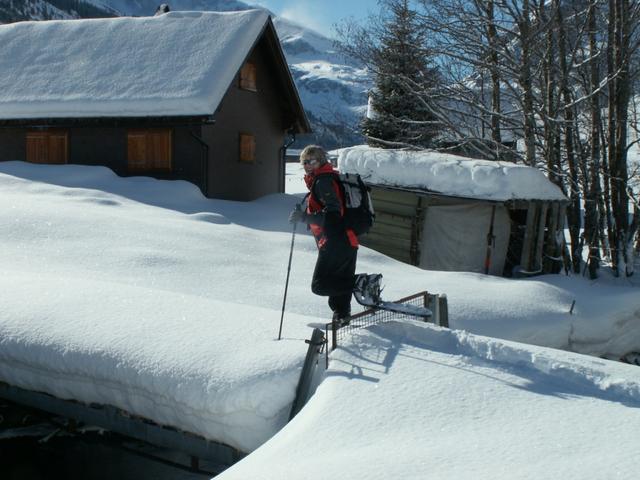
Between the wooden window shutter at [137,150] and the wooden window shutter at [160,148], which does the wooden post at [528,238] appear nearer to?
the wooden window shutter at [160,148]

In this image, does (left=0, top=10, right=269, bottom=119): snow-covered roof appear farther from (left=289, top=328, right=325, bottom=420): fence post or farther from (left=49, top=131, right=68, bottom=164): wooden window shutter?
(left=289, top=328, right=325, bottom=420): fence post

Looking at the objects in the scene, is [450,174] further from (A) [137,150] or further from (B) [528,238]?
(A) [137,150]

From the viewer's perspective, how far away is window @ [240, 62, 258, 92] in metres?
19.0

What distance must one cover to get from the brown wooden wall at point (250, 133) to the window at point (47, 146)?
4.41m

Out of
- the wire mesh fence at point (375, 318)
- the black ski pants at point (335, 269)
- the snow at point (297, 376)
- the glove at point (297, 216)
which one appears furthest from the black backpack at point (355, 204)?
the snow at point (297, 376)

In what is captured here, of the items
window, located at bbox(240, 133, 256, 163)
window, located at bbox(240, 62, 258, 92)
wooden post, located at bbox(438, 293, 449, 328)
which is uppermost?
window, located at bbox(240, 62, 258, 92)

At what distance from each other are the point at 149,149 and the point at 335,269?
13.0 metres

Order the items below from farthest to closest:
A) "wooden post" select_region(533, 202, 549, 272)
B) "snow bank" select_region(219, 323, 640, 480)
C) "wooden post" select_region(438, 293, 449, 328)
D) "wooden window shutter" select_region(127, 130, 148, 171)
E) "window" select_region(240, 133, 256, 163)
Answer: "window" select_region(240, 133, 256, 163) < "wooden window shutter" select_region(127, 130, 148, 171) < "wooden post" select_region(533, 202, 549, 272) < "wooden post" select_region(438, 293, 449, 328) < "snow bank" select_region(219, 323, 640, 480)

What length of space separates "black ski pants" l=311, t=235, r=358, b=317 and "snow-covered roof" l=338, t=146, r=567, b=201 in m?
7.87

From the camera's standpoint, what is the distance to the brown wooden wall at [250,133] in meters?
18.1

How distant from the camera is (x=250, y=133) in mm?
19688

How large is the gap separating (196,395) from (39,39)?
19.5m

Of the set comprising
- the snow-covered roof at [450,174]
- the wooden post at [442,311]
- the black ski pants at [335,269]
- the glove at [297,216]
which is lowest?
the wooden post at [442,311]

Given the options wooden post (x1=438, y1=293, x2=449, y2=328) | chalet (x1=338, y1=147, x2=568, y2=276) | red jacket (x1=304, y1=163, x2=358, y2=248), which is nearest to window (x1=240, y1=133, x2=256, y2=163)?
chalet (x1=338, y1=147, x2=568, y2=276)
